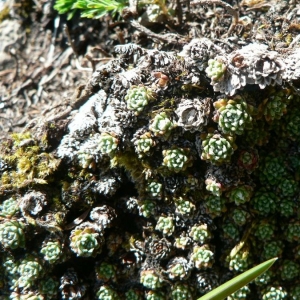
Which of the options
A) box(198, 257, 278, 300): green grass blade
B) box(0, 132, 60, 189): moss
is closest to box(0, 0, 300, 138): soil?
box(0, 132, 60, 189): moss

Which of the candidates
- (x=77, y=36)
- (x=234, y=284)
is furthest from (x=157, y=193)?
(x=77, y=36)

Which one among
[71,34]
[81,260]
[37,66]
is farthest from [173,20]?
[81,260]

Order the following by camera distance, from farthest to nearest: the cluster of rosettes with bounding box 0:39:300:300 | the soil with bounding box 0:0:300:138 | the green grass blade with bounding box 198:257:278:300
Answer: the soil with bounding box 0:0:300:138
the cluster of rosettes with bounding box 0:39:300:300
the green grass blade with bounding box 198:257:278:300

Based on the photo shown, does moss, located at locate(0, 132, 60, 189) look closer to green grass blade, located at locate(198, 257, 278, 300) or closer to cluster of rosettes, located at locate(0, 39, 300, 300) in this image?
cluster of rosettes, located at locate(0, 39, 300, 300)

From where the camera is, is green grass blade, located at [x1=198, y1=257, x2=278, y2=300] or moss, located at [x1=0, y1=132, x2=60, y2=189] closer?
green grass blade, located at [x1=198, y1=257, x2=278, y2=300]

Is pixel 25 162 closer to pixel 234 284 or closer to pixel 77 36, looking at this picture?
pixel 77 36

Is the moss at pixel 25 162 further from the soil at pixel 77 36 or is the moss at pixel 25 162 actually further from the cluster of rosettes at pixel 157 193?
the soil at pixel 77 36

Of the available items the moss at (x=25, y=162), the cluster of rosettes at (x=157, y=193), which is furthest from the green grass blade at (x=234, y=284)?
the moss at (x=25, y=162)

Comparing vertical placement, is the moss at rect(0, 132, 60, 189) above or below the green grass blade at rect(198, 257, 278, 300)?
above

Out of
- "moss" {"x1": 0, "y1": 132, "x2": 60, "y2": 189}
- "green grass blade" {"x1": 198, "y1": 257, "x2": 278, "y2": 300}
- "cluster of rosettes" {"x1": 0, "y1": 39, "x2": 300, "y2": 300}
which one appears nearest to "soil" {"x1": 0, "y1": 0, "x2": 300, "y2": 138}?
"moss" {"x1": 0, "y1": 132, "x2": 60, "y2": 189}

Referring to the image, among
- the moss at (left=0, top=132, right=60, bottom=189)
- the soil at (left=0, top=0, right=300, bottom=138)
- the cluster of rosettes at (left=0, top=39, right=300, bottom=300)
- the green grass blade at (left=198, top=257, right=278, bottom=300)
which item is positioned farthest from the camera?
the soil at (left=0, top=0, right=300, bottom=138)
